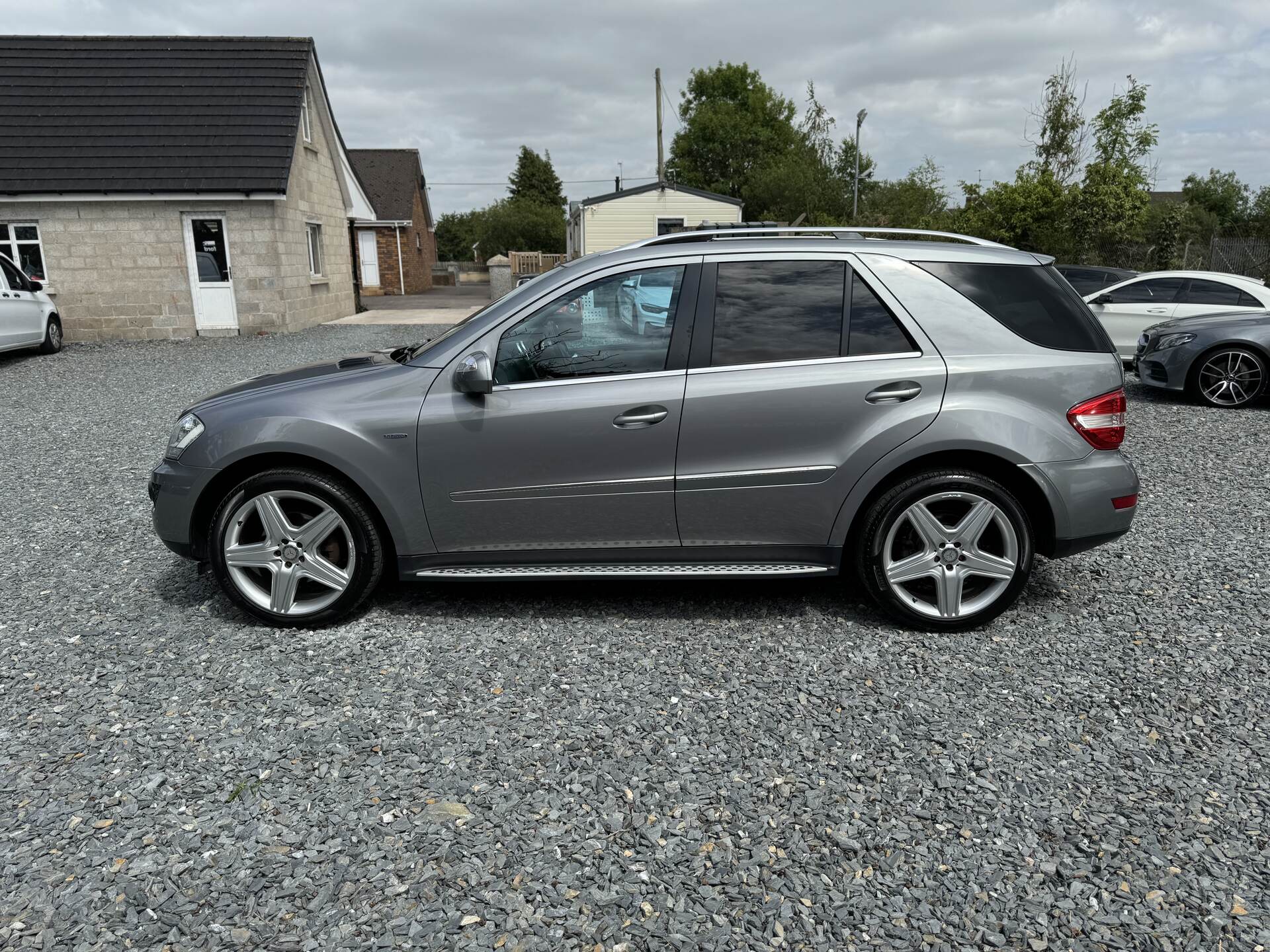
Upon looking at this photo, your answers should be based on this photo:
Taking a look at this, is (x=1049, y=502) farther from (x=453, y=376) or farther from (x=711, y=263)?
(x=453, y=376)

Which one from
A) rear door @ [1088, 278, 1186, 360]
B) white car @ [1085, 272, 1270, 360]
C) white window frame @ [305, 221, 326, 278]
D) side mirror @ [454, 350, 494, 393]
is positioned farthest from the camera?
white window frame @ [305, 221, 326, 278]

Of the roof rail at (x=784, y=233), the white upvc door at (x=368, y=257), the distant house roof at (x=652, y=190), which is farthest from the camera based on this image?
the white upvc door at (x=368, y=257)

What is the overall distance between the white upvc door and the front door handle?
37.2 m

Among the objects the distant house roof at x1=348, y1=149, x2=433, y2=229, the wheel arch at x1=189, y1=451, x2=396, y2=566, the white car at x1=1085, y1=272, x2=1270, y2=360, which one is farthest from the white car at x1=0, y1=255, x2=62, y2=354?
the distant house roof at x1=348, y1=149, x2=433, y2=229

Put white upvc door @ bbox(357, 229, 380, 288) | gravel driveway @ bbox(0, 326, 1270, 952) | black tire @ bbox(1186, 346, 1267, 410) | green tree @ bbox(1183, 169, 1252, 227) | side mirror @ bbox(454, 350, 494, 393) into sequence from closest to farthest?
gravel driveway @ bbox(0, 326, 1270, 952) → side mirror @ bbox(454, 350, 494, 393) → black tire @ bbox(1186, 346, 1267, 410) → white upvc door @ bbox(357, 229, 380, 288) → green tree @ bbox(1183, 169, 1252, 227)

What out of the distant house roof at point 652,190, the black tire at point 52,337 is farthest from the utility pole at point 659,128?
the black tire at point 52,337

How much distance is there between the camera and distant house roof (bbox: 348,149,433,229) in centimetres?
3969

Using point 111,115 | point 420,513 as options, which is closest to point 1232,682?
point 420,513

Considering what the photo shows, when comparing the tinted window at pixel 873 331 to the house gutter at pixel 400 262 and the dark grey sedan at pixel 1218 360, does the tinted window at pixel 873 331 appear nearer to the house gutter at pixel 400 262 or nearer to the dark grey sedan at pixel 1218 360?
the dark grey sedan at pixel 1218 360

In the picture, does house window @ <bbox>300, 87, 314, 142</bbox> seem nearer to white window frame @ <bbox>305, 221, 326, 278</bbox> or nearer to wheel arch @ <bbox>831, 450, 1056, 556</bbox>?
white window frame @ <bbox>305, 221, 326, 278</bbox>

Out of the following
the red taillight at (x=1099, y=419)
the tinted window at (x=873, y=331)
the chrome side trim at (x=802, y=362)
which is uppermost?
the tinted window at (x=873, y=331)

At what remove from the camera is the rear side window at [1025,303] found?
4125 mm

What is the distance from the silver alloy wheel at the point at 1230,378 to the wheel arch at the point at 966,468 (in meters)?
7.93

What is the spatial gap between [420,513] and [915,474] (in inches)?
87.6
